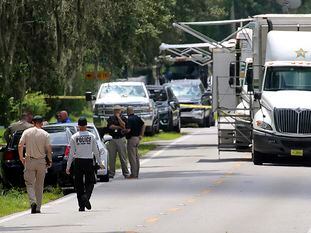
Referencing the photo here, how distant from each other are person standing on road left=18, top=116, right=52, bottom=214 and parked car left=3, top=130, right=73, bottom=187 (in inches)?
145

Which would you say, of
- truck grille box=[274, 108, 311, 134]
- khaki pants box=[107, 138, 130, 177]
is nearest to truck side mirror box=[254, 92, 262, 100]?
truck grille box=[274, 108, 311, 134]

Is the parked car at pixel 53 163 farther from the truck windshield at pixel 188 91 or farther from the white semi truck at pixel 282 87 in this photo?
the truck windshield at pixel 188 91

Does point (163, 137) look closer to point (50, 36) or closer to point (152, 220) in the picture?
point (50, 36)

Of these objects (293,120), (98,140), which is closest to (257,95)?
(293,120)

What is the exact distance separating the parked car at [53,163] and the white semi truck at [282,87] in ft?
19.7

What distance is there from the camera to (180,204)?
23.0m

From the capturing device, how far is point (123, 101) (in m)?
45.1

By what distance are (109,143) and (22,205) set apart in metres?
6.55

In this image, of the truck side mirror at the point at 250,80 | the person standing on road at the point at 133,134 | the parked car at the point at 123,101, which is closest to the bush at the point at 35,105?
the parked car at the point at 123,101

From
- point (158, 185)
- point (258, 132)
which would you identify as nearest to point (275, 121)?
point (258, 132)

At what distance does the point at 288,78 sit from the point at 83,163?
11.1 metres

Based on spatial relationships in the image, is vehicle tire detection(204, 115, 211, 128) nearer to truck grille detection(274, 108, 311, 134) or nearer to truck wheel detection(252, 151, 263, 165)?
Answer: truck wheel detection(252, 151, 263, 165)

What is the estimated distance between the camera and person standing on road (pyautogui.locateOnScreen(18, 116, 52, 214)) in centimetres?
2253

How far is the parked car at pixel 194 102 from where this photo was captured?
185 ft
